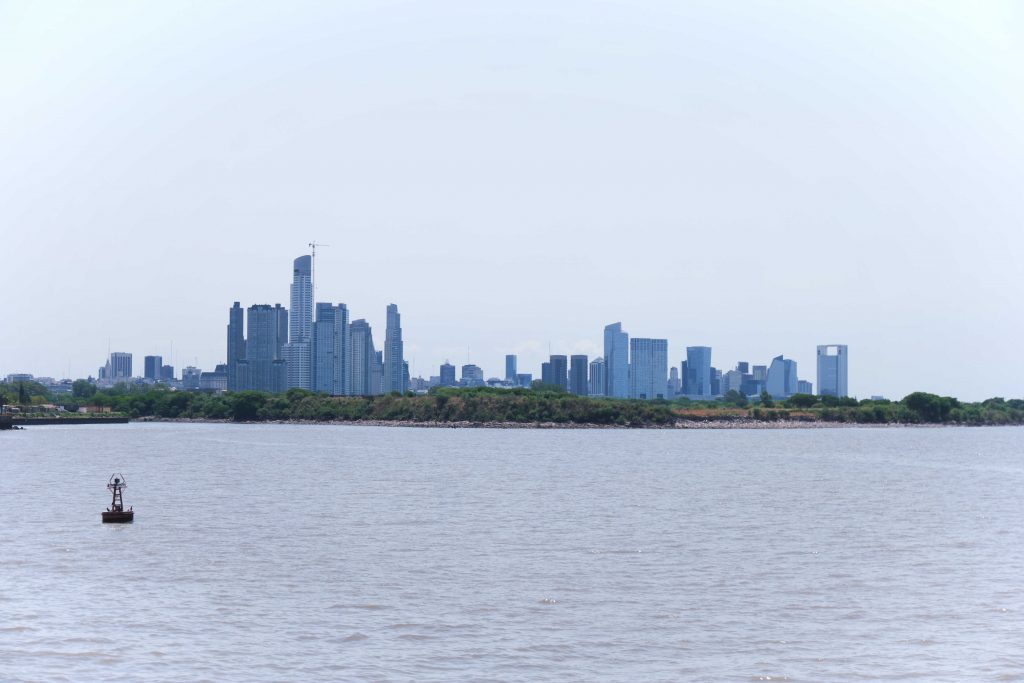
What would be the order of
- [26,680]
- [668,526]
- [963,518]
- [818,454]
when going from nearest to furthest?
1. [26,680]
2. [668,526]
3. [963,518]
4. [818,454]

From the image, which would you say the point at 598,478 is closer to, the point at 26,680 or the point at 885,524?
the point at 885,524

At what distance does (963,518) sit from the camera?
57.5 meters

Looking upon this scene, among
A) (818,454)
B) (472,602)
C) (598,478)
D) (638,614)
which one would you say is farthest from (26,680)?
(818,454)

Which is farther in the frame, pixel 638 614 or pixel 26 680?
pixel 638 614

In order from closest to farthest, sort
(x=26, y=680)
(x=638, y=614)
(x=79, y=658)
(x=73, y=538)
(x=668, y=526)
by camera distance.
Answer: (x=26, y=680) < (x=79, y=658) < (x=638, y=614) < (x=73, y=538) < (x=668, y=526)

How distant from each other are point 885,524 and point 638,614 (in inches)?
1080

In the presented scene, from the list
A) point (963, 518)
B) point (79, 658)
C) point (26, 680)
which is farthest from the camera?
point (963, 518)

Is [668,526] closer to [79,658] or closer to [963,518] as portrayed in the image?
[963,518]

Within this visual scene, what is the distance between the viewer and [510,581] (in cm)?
3588

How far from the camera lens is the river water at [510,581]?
25.6m

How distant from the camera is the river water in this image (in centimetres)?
2556

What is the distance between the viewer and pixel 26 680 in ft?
77.3

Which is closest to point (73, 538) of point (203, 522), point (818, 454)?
point (203, 522)

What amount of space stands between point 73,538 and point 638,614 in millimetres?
26551
